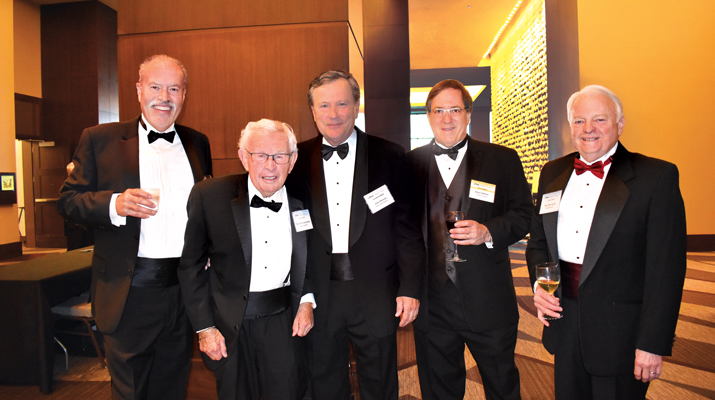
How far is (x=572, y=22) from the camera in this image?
7.79 m

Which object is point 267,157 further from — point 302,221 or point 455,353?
point 455,353

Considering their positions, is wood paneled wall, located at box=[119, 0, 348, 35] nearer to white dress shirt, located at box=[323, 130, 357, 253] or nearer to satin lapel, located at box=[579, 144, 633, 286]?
white dress shirt, located at box=[323, 130, 357, 253]

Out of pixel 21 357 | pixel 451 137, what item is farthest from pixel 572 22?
pixel 21 357

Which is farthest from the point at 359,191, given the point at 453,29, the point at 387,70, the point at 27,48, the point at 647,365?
the point at 27,48

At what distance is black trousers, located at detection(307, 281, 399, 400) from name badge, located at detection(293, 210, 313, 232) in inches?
12.5

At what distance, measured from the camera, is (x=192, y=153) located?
2092 mm

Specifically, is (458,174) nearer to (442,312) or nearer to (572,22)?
(442,312)

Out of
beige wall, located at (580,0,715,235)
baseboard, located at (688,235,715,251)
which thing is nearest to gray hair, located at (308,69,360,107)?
beige wall, located at (580,0,715,235)

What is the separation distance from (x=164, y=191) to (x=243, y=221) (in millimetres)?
498

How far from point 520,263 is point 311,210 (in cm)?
651

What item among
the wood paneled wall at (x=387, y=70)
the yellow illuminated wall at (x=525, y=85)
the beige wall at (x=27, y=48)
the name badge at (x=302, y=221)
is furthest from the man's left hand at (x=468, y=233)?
the beige wall at (x=27, y=48)

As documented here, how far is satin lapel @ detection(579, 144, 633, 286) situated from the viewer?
1626 mm

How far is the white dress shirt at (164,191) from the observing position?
6.26 feet

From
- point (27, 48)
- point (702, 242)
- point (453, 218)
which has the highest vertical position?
point (27, 48)
